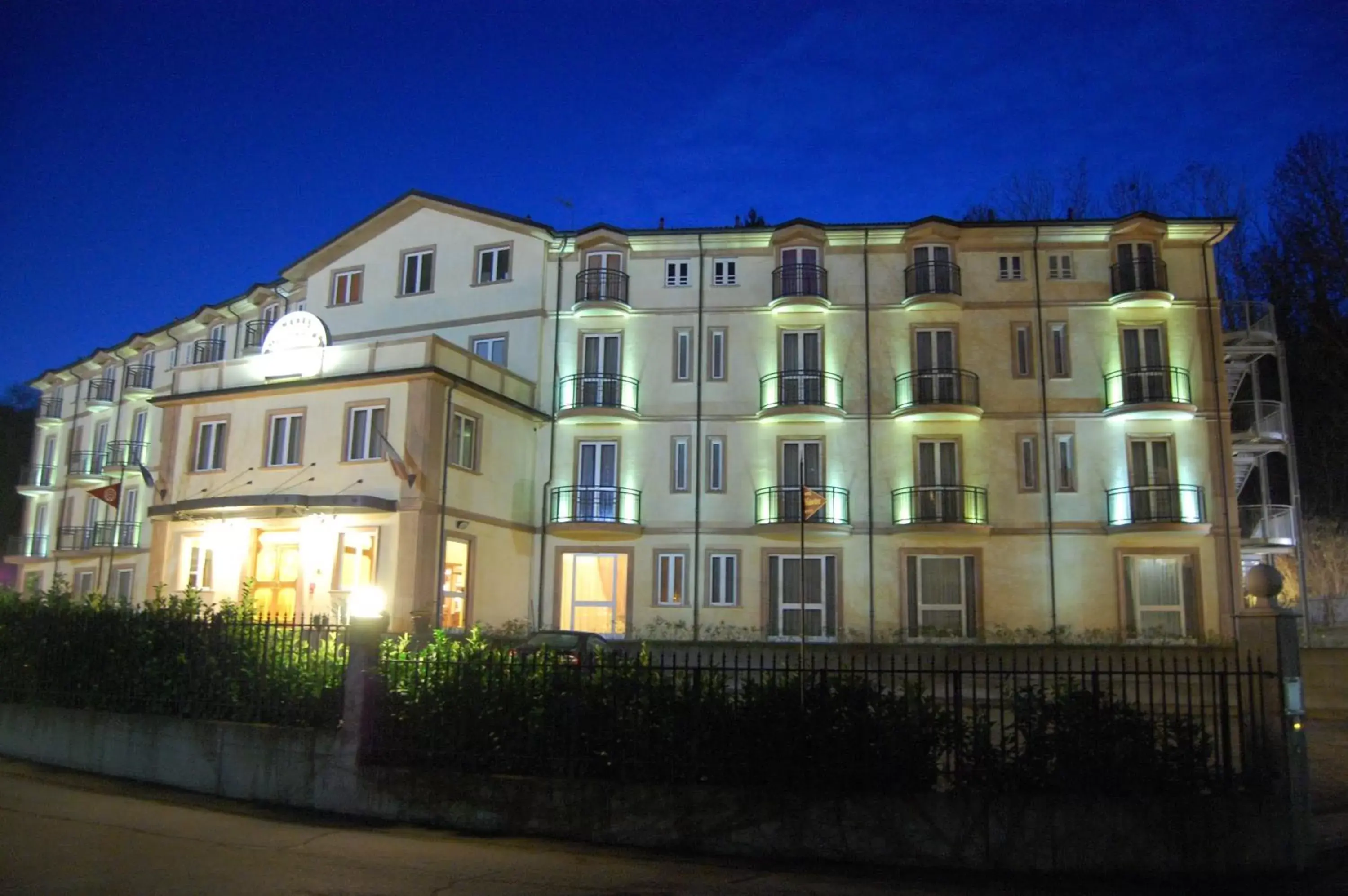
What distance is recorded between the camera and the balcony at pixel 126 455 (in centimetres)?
4222

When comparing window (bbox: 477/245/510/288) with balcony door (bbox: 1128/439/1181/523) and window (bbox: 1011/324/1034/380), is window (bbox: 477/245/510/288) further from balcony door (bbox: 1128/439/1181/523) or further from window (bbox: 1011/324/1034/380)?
balcony door (bbox: 1128/439/1181/523)

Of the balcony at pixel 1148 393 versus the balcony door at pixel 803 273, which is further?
the balcony door at pixel 803 273

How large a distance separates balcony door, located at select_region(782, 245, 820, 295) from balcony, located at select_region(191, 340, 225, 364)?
76.4ft

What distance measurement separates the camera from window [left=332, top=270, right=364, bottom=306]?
→ 33531 mm

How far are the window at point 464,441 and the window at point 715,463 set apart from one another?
270 inches

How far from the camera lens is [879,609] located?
28844mm

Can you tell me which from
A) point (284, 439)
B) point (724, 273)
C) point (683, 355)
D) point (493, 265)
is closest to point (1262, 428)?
point (724, 273)

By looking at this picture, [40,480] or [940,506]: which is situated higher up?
[40,480]

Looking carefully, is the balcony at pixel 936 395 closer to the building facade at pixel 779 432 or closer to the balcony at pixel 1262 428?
the building facade at pixel 779 432

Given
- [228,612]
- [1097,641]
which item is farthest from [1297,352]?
[228,612]

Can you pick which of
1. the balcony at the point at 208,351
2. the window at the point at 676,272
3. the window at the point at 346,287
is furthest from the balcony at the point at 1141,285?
the balcony at the point at 208,351

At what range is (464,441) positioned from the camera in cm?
2712

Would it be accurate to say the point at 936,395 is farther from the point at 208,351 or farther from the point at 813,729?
the point at 208,351

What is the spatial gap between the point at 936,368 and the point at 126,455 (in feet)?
109
